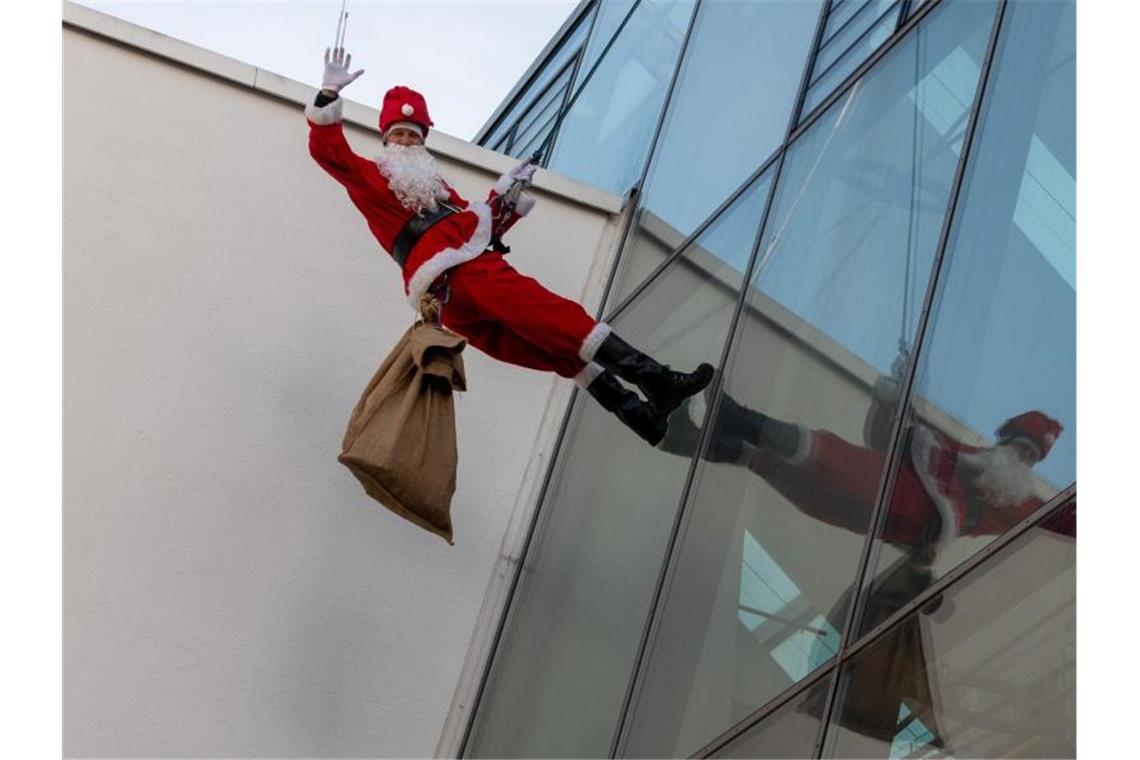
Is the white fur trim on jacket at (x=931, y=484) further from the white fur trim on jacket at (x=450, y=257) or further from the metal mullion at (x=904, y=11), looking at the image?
the white fur trim on jacket at (x=450, y=257)

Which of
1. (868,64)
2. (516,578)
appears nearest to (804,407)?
(868,64)

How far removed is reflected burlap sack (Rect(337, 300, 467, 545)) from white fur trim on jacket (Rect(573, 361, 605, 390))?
393 millimetres

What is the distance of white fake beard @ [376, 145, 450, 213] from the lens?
6.04 metres

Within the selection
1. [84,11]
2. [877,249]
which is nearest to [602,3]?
[84,11]

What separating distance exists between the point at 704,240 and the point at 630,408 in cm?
105

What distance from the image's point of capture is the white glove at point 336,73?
588cm

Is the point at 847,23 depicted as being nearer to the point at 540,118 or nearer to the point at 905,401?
the point at 905,401

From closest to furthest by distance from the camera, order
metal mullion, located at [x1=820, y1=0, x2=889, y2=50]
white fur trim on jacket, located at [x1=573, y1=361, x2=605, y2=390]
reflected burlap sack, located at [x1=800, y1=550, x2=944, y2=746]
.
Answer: reflected burlap sack, located at [x1=800, y1=550, x2=944, y2=746]
metal mullion, located at [x1=820, y1=0, x2=889, y2=50]
white fur trim on jacket, located at [x1=573, y1=361, x2=605, y2=390]

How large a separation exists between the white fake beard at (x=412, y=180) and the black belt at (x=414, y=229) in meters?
0.02

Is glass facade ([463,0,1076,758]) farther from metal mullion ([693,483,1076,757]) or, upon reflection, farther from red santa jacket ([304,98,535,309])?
red santa jacket ([304,98,535,309])

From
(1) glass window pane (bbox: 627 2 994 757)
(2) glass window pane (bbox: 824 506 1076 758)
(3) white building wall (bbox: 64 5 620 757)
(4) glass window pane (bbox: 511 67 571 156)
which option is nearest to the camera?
(2) glass window pane (bbox: 824 506 1076 758)

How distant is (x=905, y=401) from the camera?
4.31m

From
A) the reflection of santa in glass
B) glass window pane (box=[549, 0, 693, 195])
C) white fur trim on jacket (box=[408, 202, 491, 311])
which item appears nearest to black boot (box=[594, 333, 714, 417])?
the reflection of santa in glass

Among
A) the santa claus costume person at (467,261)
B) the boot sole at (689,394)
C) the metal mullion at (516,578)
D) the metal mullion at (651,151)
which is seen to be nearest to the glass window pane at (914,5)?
the boot sole at (689,394)
